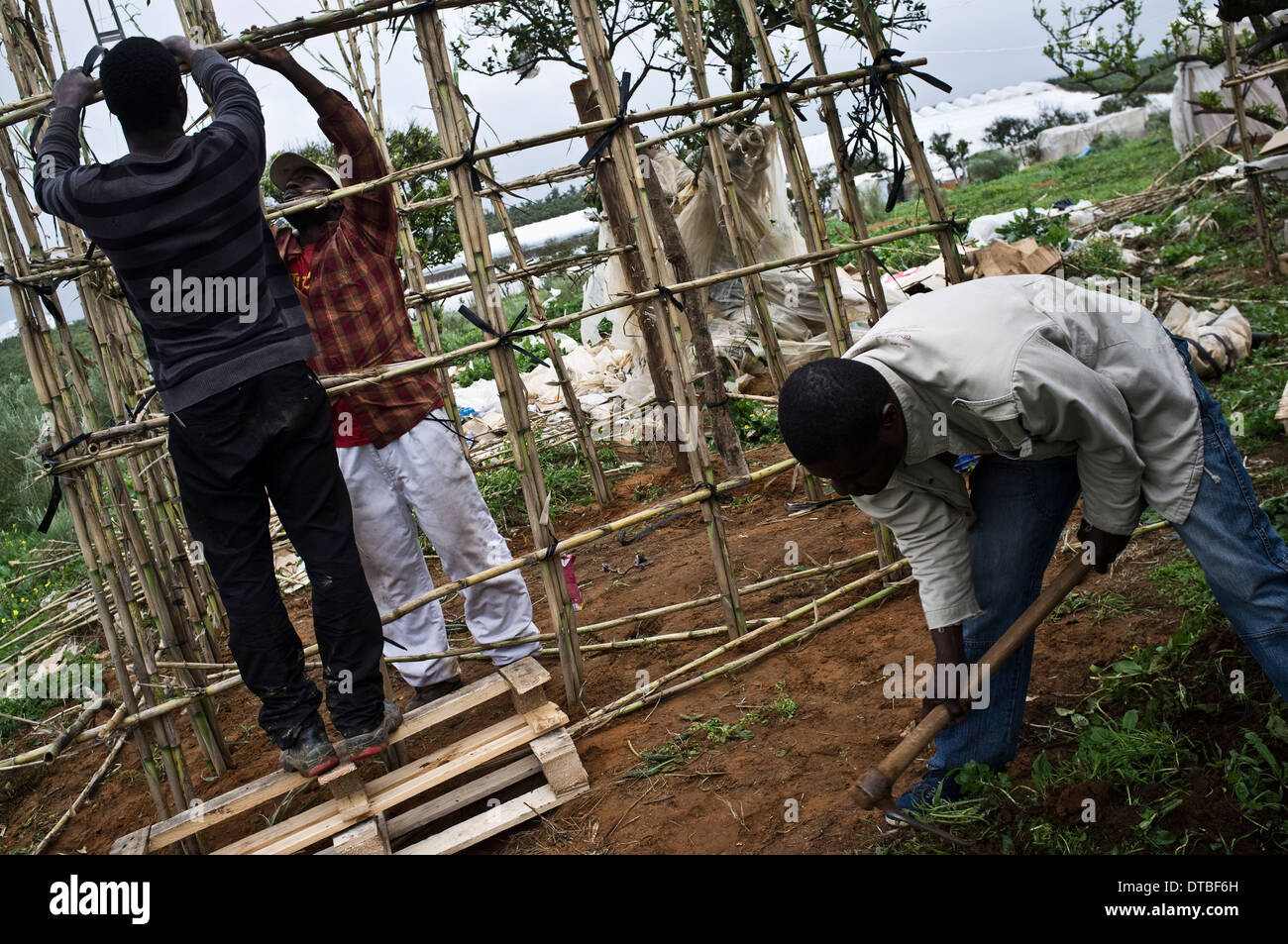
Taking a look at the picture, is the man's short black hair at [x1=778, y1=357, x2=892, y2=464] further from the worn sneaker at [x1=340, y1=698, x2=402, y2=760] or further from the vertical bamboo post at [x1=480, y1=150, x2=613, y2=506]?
the vertical bamboo post at [x1=480, y1=150, x2=613, y2=506]

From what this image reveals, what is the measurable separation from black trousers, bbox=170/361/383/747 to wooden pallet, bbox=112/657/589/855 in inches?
8.9

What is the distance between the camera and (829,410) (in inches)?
75.8

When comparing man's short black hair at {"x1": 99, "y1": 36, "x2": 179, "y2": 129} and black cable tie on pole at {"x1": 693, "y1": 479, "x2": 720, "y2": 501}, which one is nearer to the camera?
man's short black hair at {"x1": 99, "y1": 36, "x2": 179, "y2": 129}

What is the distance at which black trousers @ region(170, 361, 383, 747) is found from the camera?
2814mm

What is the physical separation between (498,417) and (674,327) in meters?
4.88

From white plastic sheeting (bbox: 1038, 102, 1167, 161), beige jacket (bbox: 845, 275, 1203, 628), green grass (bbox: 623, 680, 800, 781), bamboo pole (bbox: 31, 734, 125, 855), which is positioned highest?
white plastic sheeting (bbox: 1038, 102, 1167, 161)

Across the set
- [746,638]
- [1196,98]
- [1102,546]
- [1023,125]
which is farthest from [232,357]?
[1023,125]

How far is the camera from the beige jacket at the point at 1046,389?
1966mm

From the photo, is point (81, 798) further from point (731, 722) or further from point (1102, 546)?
point (1102, 546)

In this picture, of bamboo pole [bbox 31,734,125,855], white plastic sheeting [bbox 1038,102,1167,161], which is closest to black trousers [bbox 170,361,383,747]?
bamboo pole [bbox 31,734,125,855]

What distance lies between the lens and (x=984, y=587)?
2.40 metres

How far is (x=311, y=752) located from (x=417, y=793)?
377 mm

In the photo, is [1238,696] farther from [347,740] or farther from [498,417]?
[498,417]
